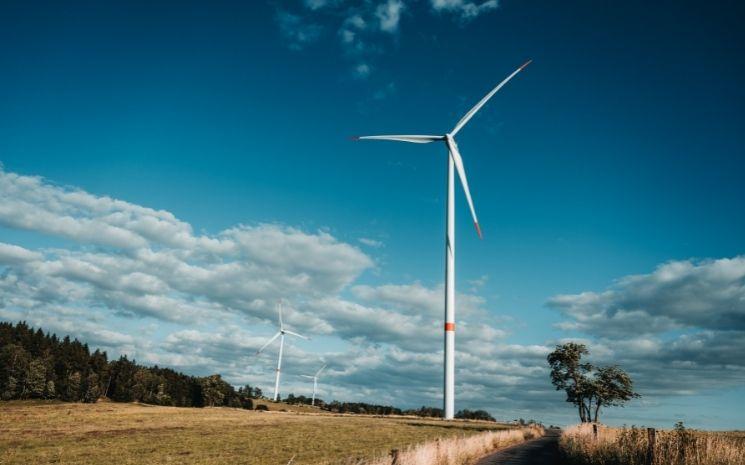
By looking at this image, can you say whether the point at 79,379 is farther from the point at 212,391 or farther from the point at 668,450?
the point at 668,450

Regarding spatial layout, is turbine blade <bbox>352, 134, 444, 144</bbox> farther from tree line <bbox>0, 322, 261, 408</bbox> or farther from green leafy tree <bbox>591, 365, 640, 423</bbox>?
tree line <bbox>0, 322, 261, 408</bbox>

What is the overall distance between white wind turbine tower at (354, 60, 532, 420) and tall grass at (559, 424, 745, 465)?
3889 centimetres

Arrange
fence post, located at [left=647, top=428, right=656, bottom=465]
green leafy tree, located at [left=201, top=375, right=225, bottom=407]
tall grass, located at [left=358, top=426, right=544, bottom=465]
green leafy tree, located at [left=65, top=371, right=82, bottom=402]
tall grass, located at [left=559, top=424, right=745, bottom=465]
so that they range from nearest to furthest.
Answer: tall grass, located at [left=559, top=424, right=745, bottom=465], fence post, located at [left=647, top=428, right=656, bottom=465], tall grass, located at [left=358, top=426, right=544, bottom=465], green leafy tree, located at [left=65, top=371, right=82, bottom=402], green leafy tree, located at [left=201, top=375, right=225, bottom=407]

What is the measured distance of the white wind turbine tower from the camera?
65.4m

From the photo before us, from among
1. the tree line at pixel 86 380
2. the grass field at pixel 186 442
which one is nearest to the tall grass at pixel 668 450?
the grass field at pixel 186 442

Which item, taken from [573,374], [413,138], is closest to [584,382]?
[573,374]

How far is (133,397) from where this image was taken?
16688 centimetres

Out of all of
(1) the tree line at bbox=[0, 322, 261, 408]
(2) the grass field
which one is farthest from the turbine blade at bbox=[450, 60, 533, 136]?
(1) the tree line at bbox=[0, 322, 261, 408]

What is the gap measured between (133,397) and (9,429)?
12525 cm

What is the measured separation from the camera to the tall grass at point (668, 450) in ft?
59.2

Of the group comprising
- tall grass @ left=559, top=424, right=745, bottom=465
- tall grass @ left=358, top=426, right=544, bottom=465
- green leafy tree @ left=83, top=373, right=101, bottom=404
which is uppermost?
tall grass @ left=559, top=424, right=745, bottom=465

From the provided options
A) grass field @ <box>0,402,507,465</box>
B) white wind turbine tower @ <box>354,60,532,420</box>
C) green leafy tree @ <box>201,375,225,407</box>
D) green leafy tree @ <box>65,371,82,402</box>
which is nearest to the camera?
grass field @ <box>0,402,507,465</box>

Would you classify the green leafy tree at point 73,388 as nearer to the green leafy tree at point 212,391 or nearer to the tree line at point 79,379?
the tree line at point 79,379

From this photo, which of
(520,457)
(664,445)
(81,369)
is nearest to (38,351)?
(81,369)
